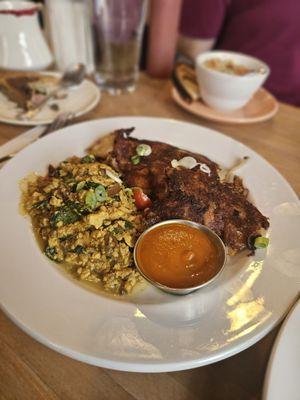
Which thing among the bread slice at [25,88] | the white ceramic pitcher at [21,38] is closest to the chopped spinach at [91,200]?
the bread slice at [25,88]

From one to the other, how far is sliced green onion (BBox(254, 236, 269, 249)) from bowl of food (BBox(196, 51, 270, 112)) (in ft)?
4.61

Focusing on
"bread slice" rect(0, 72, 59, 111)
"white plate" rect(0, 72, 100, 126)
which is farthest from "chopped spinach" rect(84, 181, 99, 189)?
"bread slice" rect(0, 72, 59, 111)

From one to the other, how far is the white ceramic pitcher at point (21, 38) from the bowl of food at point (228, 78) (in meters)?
1.39

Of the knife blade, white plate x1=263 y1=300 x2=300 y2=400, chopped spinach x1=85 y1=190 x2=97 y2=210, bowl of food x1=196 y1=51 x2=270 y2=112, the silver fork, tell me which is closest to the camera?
white plate x1=263 y1=300 x2=300 y2=400

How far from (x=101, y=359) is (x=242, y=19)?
4.06 metres

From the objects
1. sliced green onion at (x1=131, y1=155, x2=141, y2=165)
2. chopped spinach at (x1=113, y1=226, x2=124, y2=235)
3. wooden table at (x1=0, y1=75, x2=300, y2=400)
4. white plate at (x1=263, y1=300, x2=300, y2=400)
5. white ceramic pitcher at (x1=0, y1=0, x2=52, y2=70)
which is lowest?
wooden table at (x1=0, y1=75, x2=300, y2=400)

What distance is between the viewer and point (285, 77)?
3.79 meters

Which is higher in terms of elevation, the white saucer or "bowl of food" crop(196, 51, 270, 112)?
"bowl of food" crop(196, 51, 270, 112)

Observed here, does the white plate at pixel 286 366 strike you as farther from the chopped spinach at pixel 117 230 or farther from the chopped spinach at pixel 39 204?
the chopped spinach at pixel 39 204

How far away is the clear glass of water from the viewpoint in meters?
2.86

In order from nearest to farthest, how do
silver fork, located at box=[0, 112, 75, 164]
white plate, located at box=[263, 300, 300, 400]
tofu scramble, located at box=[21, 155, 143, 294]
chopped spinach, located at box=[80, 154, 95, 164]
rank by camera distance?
white plate, located at box=[263, 300, 300, 400] → tofu scramble, located at box=[21, 155, 143, 294] → chopped spinach, located at box=[80, 154, 95, 164] → silver fork, located at box=[0, 112, 75, 164]

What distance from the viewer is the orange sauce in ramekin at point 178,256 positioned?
1.33 m

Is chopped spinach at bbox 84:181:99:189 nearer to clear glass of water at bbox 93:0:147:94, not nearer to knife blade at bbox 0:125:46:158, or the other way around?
knife blade at bbox 0:125:46:158

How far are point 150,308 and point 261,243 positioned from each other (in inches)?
23.4
